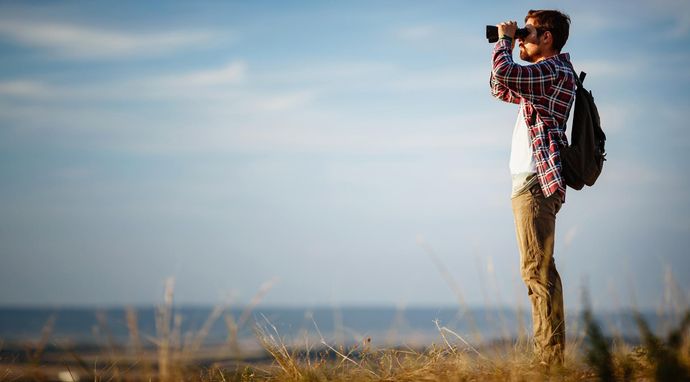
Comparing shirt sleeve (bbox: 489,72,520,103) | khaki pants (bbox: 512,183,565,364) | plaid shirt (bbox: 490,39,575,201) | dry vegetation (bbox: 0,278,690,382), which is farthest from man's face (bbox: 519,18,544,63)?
dry vegetation (bbox: 0,278,690,382)

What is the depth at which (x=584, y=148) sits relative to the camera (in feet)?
10.7

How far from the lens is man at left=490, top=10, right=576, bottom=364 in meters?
3.18

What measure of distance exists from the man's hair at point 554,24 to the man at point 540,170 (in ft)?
0.03

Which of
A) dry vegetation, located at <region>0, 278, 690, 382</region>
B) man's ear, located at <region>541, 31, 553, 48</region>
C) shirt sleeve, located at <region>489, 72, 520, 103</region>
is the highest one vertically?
Answer: man's ear, located at <region>541, 31, 553, 48</region>

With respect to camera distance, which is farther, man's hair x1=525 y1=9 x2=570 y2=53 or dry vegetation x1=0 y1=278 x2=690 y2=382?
man's hair x1=525 y1=9 x2=570 y2=53

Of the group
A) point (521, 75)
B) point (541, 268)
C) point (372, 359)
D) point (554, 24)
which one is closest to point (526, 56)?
point (554, 24)

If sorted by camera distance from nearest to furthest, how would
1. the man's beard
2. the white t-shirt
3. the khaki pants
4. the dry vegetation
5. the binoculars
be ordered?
the dry vegetation
the khaki pants
the white t-shirt
the binoculars
the man's beard

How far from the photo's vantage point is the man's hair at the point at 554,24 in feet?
11.5

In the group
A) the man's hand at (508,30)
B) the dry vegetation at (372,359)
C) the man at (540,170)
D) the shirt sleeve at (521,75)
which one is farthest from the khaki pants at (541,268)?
the man's hand at (508,30)

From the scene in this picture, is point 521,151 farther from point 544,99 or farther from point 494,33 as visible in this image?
point 494,33

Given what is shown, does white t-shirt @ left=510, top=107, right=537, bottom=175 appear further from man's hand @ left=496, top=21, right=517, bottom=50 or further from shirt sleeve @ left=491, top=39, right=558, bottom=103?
man's hand @ left=496, top=21, right=517, bottom=50

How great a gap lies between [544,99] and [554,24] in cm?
50

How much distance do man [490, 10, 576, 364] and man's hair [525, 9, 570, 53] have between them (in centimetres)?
1

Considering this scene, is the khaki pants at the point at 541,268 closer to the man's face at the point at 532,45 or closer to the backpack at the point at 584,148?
the backpack at the point at 584,148
